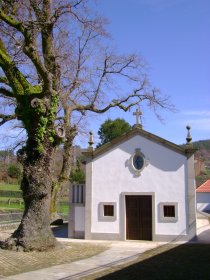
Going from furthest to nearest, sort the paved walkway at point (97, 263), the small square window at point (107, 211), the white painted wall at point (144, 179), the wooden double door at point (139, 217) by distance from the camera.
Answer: the small square window at point (107, 211) < the wooden double door at point (139, 217) < the white painted wall at point (144, 179) < the paved walkway at point (97, 263)

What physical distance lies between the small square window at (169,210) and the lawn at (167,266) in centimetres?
286

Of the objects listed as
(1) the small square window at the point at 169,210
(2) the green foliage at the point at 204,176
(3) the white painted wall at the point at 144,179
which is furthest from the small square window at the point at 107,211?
(2) the green foliage at the point at 204,176

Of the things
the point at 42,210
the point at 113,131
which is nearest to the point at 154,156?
the point at 42,210

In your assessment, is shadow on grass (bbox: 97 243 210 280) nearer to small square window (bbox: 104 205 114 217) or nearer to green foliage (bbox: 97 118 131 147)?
small square window (bbox: 104 205 114 217)

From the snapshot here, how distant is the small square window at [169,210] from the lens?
66.5 feet

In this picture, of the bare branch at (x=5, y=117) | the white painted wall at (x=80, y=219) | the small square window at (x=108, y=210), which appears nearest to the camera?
the small square window at (x=108, y=210)

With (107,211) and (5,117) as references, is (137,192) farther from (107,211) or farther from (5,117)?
(5,117)

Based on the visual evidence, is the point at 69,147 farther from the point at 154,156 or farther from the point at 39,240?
the point at 39,240

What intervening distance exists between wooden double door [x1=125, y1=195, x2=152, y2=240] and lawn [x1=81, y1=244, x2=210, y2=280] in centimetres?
320

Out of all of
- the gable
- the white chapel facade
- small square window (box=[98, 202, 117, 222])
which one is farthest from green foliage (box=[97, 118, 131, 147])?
small square window (box=[98, 202, 117, 222])

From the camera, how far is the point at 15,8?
627 inches

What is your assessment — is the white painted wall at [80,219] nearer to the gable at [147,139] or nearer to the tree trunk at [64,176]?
the gable at [147,139]

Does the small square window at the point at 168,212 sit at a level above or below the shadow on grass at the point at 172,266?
above

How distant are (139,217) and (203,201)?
29.1 meters
